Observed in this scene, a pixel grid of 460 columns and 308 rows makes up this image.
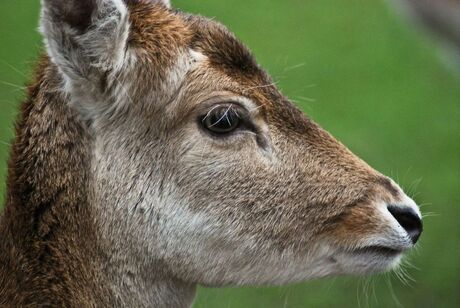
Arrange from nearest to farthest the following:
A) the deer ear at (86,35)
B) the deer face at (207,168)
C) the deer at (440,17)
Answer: the deer ear at (86,35), the deer face at (207,168), the deer at (440,17)

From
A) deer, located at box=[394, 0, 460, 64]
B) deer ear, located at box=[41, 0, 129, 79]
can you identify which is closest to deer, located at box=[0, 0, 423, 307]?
deer ear, located at box=[41, 0, 129, 79]

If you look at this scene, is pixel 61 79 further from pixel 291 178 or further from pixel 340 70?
pixel 340 70

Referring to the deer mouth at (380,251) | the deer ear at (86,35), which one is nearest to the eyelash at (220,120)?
the deer ear at (86,35)

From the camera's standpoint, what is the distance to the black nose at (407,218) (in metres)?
5.39

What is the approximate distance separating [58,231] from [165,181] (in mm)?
495

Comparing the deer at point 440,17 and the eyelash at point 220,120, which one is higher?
the eyelash at point 220,120

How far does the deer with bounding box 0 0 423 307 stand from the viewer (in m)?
5.21

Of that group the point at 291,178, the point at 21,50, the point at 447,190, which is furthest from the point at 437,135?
the point at 291,178

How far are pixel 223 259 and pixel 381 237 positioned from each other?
0.68 metres

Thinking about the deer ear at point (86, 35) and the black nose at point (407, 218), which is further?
the black nose at point (407, 218)

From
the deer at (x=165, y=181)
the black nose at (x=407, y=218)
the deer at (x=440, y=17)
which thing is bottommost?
the deer at (x=440, y=17)

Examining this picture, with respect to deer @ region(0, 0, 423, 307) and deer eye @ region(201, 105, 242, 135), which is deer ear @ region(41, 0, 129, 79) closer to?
deer @ region(0, 0, 423, 307)

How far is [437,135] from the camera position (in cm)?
1277

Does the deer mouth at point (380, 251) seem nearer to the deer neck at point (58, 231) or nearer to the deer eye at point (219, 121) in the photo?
the deer eye at point (219, 121)
